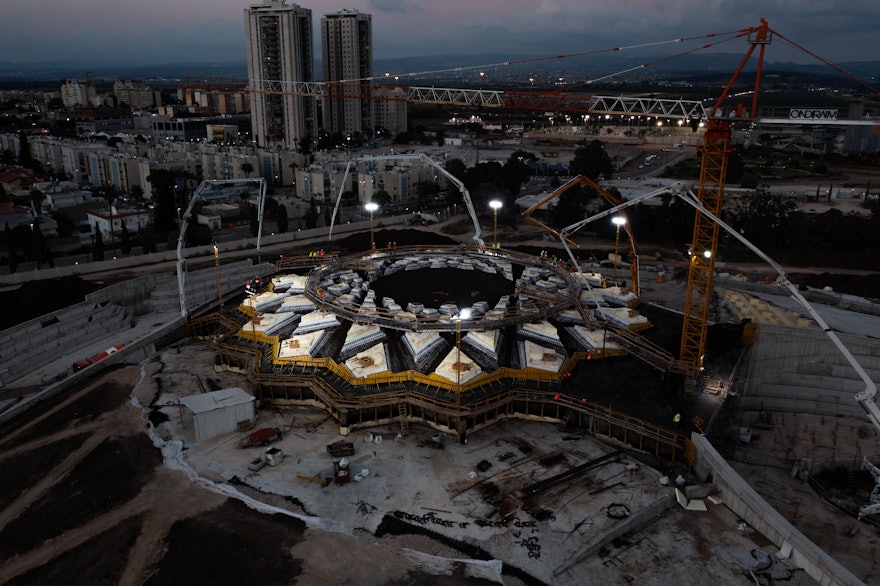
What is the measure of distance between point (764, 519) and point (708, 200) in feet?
63.4

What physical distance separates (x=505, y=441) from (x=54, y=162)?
127 meters

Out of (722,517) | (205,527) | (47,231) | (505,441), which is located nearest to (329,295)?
(505,441)

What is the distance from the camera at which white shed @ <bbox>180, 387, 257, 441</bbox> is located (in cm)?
3050

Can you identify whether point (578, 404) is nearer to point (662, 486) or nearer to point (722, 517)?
point (662, 486)

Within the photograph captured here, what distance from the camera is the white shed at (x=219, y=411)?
30500 millimetres

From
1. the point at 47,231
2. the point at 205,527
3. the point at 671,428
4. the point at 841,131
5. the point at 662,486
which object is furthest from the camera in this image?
the point at 841,131

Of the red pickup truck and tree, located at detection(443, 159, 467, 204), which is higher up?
tree, located at detection(443, 159, 467, 204)

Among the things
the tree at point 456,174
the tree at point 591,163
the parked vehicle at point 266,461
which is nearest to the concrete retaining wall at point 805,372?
the parked vehicle at point 266,461

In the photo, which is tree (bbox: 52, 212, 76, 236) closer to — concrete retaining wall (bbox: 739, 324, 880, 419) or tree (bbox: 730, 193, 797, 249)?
concrete retaining wall (bbox: 739, 324, 880, 419)

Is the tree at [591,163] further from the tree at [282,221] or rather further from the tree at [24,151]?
the tree at [24,151]

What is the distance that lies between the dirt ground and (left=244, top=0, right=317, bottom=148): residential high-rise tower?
5206 inches

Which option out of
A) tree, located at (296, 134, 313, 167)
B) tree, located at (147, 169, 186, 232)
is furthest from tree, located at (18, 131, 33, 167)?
tree, located at (147, 169, 186, 232)

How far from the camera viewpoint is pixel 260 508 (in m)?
25.2

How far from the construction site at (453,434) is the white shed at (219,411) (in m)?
0.15
